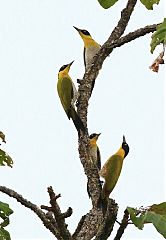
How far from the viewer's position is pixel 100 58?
365cm

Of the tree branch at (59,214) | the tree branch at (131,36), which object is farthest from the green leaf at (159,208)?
the tree branch at (131,36)

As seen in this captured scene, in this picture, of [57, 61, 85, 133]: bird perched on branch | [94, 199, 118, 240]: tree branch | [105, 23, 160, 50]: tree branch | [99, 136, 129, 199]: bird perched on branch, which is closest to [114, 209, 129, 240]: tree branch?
[94, 199, 118, 240]: tree branch

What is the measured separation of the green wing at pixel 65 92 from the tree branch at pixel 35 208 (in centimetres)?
215

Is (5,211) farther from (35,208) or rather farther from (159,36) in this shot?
(159,36)

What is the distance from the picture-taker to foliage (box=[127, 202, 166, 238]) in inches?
100

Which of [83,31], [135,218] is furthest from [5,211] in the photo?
[83,31]

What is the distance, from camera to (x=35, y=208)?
9.88ft

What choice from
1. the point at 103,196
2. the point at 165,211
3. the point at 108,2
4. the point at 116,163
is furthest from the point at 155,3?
the point at 165,211

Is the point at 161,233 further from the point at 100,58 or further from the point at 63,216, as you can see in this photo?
the point at 100,58

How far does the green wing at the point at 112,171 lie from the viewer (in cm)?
367

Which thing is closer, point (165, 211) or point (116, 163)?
point (165, 211)

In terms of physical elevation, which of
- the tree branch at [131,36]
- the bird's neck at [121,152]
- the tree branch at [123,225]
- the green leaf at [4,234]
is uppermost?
the tree branch at [131,36]

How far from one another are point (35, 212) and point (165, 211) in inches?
27.9

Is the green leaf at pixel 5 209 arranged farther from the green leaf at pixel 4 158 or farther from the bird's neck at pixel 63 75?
the bird's neck at pixel 63 75
